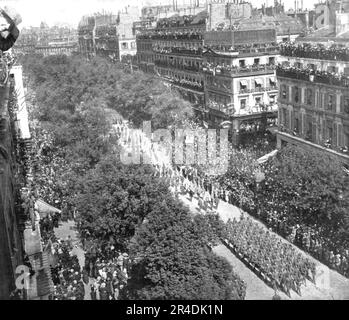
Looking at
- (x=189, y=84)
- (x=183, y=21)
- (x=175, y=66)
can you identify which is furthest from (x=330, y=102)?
(x=183, y=21)

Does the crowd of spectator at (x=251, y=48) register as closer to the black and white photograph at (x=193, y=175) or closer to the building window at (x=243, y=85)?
the black and white photograph at (x=193, y=175)

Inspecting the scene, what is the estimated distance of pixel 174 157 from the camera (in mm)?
44500

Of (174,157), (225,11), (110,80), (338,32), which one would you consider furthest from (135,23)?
(338,32)

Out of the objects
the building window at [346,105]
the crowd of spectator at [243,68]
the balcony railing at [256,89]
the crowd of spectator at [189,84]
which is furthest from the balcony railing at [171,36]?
the building window at [346,105]

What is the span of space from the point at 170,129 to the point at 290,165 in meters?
24.5

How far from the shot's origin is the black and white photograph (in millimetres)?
19250

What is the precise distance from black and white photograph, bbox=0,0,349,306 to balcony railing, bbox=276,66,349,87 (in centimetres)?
13

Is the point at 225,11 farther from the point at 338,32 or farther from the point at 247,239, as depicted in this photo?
the point at 247,239

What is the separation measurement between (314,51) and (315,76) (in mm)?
2453

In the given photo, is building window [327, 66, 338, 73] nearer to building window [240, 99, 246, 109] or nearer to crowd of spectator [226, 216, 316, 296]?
A: crowd of spectator [226, 216, 316, 296]

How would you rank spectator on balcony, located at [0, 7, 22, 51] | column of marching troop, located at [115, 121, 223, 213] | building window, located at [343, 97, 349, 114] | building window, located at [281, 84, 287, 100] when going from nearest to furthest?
1. spectator on balcony, located at [0, 7, 22, 51]
2. building window, located at [343, 97, 349, 114]
3. column of marching troop, located at [115, 121, 223, 213]
4. building window, located at [281, 84, 287, 100]

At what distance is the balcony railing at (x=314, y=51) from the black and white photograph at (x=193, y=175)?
134 mm

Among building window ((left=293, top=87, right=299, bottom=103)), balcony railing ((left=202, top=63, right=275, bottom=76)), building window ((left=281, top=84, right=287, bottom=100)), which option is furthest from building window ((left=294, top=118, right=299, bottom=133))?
balcony railing ((left=202, top=63, right=275, bottom=76))

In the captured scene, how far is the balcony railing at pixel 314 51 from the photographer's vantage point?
34000 mm
